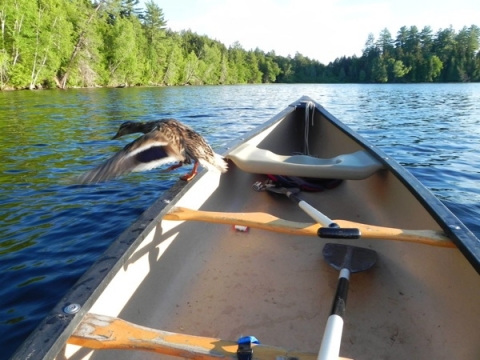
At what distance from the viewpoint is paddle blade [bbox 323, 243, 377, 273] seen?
3.22 metres

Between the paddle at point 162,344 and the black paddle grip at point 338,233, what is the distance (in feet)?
3.18

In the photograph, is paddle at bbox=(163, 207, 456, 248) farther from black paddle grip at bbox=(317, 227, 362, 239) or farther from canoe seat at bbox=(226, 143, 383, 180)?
canoe seat at bbox=(226, 143, 383, 180)

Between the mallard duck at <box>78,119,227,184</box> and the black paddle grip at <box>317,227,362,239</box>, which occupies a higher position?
the mallard duck at <box>78,119,227,184</box>

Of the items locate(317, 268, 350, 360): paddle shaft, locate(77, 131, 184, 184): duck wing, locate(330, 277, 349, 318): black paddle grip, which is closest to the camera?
locate(317, 268, 350, 360): paddle shaft

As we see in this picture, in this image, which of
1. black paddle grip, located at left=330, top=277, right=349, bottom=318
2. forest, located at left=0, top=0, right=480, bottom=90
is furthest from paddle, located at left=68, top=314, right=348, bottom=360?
forest, located at left=0, top=0, right=480, bottom=90

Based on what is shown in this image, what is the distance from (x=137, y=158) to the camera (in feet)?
11.7

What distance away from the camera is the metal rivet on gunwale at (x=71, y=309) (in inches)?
65.4

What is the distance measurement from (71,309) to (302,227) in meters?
1.60

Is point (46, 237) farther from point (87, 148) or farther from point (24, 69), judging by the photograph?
point (24, 69)

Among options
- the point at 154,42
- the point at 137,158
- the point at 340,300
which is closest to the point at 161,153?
the point at 137,158

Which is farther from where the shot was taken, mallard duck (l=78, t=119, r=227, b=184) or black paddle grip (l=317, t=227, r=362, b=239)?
mallard duck (l=78, t=119, r=227, b=184)

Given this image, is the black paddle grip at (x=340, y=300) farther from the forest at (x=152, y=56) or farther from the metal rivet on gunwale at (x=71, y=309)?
the forest at (x=152, y=56)

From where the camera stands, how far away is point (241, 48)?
135m

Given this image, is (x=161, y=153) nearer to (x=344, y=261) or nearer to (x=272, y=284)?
(x=272, y=284)
